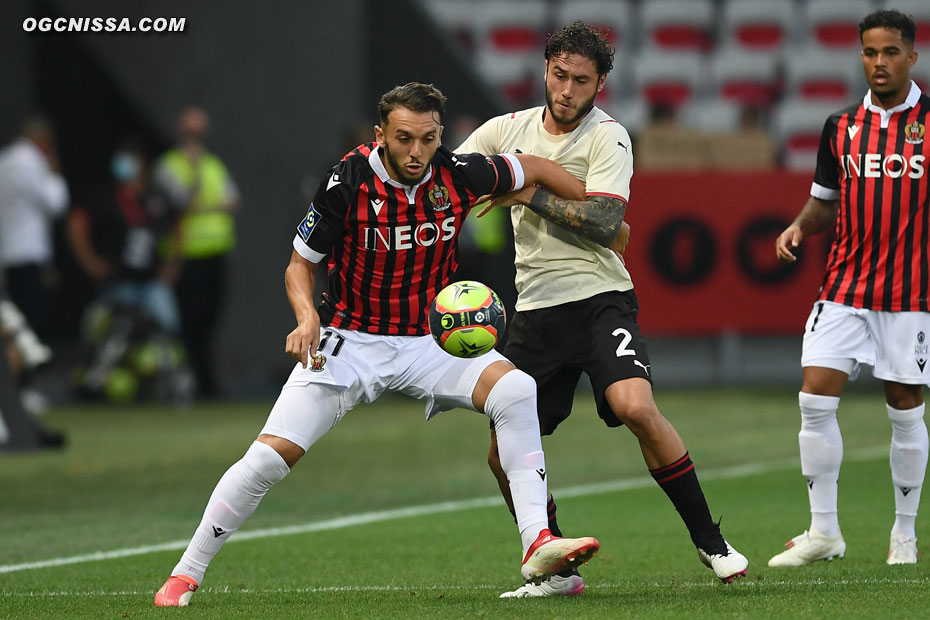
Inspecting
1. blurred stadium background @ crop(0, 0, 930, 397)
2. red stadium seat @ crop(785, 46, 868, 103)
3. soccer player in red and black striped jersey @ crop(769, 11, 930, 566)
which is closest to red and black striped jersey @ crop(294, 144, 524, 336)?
soccer player in red and black striped jersey @ crop(769, 11, 930, 566)

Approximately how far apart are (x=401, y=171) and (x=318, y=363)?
75 cm

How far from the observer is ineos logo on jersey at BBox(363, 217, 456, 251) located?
5715 millimetres

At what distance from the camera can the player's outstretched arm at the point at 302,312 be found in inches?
213

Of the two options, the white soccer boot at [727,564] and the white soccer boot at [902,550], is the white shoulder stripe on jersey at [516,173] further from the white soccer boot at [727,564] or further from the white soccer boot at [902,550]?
the white soccer boot at [902,550]

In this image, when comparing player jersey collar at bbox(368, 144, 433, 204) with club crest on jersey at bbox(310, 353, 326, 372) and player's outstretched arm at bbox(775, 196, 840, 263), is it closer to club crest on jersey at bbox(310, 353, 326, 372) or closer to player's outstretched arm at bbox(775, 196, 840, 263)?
club crest on jersey at bbox(310, 353, 326, 372)

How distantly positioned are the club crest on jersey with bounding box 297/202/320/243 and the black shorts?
0.95 m

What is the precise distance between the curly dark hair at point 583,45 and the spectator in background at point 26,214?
8559 millimetres

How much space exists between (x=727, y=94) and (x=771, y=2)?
4.65 ft

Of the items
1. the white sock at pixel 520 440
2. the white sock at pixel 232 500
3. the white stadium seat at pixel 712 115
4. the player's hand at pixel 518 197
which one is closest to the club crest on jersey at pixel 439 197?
the player's hand at pixel 518 197

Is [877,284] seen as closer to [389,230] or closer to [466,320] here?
[466,320]

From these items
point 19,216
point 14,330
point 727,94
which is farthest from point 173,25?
point 727,94

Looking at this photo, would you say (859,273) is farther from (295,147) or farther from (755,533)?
(295,147)

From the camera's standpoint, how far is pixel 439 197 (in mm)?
5746

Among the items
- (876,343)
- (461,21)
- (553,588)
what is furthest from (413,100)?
(461,21)
